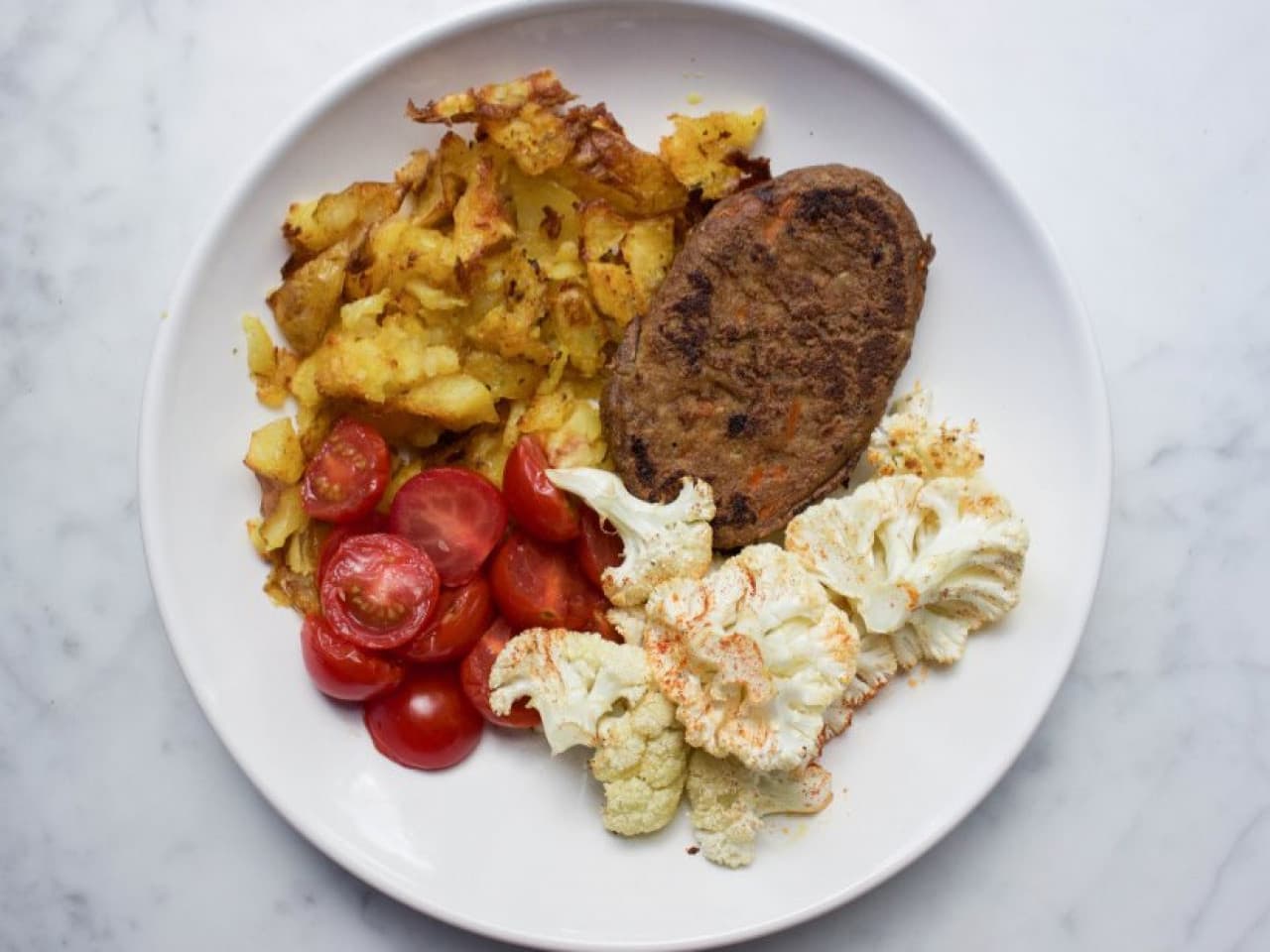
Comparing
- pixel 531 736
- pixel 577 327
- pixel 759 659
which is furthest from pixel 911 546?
pixel 531 736

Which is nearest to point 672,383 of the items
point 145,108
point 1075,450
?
point 1075,450

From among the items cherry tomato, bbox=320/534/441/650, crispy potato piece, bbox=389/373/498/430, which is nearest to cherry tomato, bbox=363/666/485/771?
cherry tomato, bbox=320/534/441/650

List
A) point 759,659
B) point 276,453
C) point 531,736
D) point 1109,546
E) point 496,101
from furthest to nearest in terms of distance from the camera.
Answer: point 1109,546
point 531,736
point 276,453
point 496,101
point 759,659

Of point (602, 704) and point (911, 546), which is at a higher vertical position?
point (911, 546)

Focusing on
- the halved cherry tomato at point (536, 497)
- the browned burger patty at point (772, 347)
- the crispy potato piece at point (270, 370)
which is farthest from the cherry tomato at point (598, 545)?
the crispy potato piece at point (270, 370)

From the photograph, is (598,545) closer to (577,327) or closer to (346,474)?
Answer: (577,327)
